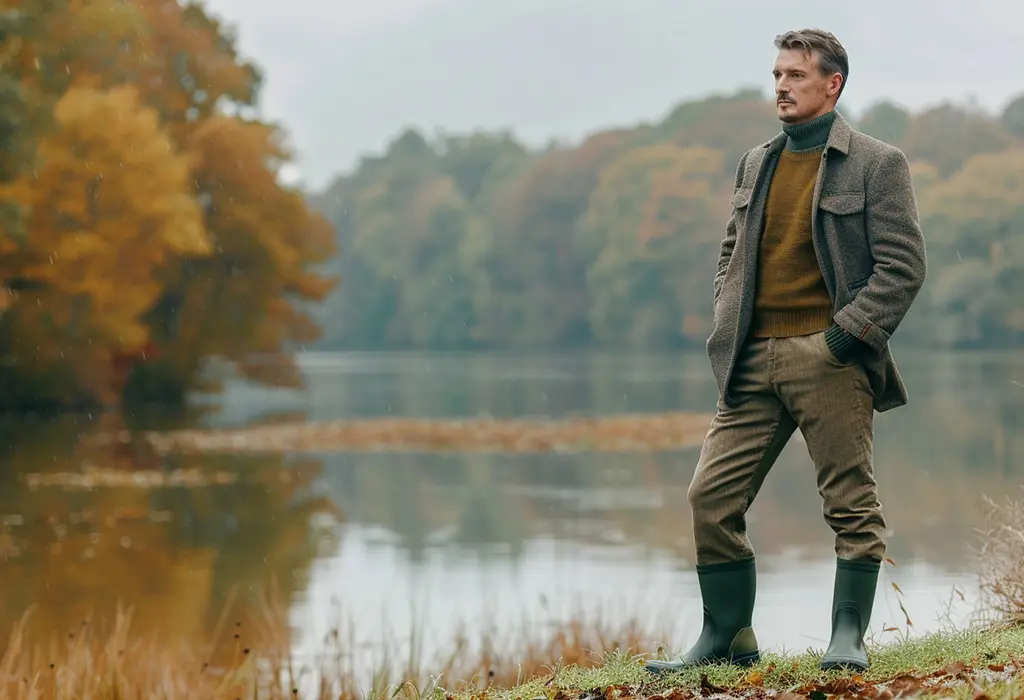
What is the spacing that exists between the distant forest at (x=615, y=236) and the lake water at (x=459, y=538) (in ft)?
137

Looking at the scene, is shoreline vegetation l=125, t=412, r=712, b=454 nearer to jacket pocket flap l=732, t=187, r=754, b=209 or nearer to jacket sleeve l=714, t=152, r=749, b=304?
jacket sleeve l=714, t=152, r=749, b=304

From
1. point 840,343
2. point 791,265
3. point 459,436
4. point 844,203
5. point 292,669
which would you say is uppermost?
point 844,203

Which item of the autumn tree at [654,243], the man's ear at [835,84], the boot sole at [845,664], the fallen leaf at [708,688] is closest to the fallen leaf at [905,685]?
the boot sole at [845,664]

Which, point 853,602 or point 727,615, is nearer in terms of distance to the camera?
point 853,602

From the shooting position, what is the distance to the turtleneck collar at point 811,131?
17.3ft

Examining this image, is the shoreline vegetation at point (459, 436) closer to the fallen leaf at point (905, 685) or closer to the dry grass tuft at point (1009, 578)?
the dry grass tuft at point (1009, 578)

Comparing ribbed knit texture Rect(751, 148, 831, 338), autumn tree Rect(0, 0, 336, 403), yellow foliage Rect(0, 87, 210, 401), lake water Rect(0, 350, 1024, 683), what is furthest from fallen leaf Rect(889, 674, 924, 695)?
yellow foliage Rect(0, 87, 210, 401)

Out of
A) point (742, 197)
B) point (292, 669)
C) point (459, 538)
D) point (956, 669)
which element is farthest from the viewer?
point (459, 538)

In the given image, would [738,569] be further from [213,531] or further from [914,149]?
[914,149]

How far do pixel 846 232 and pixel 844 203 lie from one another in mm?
95

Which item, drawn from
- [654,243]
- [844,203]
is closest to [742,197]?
[844,203]

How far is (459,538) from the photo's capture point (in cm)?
1495

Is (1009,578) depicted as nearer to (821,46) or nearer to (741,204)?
(741,204)

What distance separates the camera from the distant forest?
225 feet
